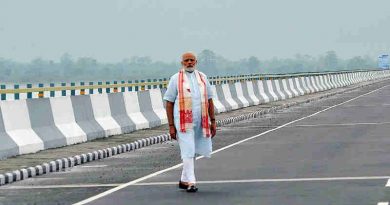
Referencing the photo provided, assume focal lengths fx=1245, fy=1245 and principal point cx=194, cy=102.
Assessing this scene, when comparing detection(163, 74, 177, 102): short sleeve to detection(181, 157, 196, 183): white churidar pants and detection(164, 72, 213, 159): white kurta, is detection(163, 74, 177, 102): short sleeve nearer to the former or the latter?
detection(164, 72, 213, 159): white kurta

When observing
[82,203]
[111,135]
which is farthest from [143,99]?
[82,203]

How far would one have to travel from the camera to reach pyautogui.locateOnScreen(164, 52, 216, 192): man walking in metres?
16.3

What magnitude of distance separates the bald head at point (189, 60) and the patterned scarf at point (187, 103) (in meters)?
0.20

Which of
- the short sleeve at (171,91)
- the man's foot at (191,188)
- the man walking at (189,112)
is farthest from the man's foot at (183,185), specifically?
the short sleeve at (171,91)

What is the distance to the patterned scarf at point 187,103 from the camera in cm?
1633

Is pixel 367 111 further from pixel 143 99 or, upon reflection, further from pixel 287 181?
pixel 287 181

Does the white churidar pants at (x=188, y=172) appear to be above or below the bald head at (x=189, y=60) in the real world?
below

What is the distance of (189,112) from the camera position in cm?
1633

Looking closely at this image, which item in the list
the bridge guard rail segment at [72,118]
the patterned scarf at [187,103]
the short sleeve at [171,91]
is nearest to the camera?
the patterned scarf at [187,103]

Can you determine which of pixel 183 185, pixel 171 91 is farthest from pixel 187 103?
pixel 183 185

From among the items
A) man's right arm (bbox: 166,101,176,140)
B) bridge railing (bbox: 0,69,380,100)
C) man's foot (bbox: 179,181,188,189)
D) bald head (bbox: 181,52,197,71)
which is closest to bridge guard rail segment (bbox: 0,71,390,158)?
man's right arm (bbox: 166,101,176,140)

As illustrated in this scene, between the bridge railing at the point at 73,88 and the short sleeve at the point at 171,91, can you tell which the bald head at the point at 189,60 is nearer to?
the short sleeve at the point at 171,91

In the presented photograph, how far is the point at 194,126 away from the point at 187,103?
327 millimetres

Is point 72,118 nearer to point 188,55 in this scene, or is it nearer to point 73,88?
point 188,55
